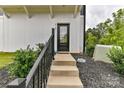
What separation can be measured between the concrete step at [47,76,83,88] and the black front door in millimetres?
6999

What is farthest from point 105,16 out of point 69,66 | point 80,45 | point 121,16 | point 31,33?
point 69,66

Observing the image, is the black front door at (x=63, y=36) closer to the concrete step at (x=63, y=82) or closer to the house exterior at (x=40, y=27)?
the house exterior at (x=40, y=27)

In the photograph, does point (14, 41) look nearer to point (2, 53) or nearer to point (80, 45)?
point (2, 53)

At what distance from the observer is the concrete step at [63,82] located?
503cm

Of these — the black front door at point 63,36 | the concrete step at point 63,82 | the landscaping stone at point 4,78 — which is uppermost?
the black front door at point 63,36

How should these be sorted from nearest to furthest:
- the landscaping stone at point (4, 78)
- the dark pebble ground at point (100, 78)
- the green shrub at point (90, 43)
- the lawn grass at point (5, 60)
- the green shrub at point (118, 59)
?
the dark pebble ground at point (100, 78) < the landscaping stone at point (4, 78) < the green shrub at point (118, 59) < the lawn grass at point (5, 60) < the green shrub at point (90, 43)

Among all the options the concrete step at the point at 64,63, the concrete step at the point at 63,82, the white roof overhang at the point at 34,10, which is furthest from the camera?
the white roof overhang at the point at 34,10

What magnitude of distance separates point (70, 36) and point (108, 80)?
6.59m

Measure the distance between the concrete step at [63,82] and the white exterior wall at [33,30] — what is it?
7.35 meters

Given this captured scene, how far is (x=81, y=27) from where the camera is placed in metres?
13.4

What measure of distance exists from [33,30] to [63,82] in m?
8.24

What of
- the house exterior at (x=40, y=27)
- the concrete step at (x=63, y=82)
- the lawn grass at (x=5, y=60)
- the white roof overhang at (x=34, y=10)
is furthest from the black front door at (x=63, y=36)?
the concrete step at (x=63, y=82)

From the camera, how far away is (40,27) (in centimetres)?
1321
